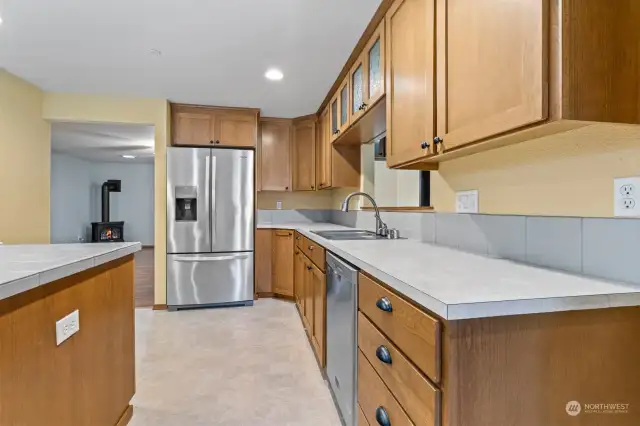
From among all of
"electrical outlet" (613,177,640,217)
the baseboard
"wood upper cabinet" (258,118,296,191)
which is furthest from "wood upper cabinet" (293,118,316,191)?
"electrical outlet" (613,177,640,217)

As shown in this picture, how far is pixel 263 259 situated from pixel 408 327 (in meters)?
3.22

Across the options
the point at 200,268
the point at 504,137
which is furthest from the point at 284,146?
the point at 504,137

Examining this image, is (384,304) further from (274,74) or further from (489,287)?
(274,74)

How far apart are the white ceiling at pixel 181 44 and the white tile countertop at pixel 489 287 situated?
1.55 meters

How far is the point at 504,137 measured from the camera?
1069 millimetres

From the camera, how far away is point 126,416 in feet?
5.59

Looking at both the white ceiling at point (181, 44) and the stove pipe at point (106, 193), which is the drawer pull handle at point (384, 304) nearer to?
the white ceiling at point (181, 44)

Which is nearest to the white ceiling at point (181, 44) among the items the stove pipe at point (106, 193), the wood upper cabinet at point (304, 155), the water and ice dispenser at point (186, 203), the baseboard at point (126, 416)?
the wood upper cabinet at point (304, 155)

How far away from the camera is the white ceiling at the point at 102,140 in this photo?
4.62m

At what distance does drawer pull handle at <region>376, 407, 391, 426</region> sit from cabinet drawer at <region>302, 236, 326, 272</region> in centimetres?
102

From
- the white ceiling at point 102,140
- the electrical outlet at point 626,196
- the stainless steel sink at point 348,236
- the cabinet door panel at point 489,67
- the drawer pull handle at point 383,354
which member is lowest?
the drawer pull handle at point 383,354

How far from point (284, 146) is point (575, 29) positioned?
12.2 feet

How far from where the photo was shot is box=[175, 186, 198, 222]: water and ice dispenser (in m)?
3.59

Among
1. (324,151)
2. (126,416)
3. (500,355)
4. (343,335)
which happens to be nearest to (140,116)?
(324,151)
